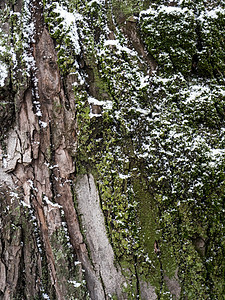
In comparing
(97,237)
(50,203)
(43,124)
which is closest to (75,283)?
(97,237)

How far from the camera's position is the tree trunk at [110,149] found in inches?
56.1

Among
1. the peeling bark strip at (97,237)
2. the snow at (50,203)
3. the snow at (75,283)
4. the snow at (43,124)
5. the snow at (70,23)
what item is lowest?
the snow at (75,283)

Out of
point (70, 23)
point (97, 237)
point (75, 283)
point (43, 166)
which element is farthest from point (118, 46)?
point (75, 283)

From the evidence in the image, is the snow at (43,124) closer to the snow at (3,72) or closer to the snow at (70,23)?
the snow at (3,72)

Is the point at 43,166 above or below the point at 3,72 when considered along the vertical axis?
below

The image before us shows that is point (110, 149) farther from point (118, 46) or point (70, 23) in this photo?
point (70, 23)

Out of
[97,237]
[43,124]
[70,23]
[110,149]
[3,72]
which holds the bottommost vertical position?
[97,237]

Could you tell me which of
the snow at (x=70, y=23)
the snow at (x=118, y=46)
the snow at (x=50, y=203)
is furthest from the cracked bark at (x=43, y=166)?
the snow at (x=118, y=46)

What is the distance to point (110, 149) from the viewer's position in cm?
145

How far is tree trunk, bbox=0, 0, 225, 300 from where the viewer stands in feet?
4.67

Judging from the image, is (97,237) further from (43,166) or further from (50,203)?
(43,166)

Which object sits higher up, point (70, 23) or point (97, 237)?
point (70, 23)

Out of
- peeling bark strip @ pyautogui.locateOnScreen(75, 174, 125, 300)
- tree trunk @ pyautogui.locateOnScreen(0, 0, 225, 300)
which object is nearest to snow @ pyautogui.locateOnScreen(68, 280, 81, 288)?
tree trunk @ pyautogui.locateOnScreen(0, 0, 225, 300)

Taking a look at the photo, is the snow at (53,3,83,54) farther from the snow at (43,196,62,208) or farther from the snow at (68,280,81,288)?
the snow at (68,280,81,288)
